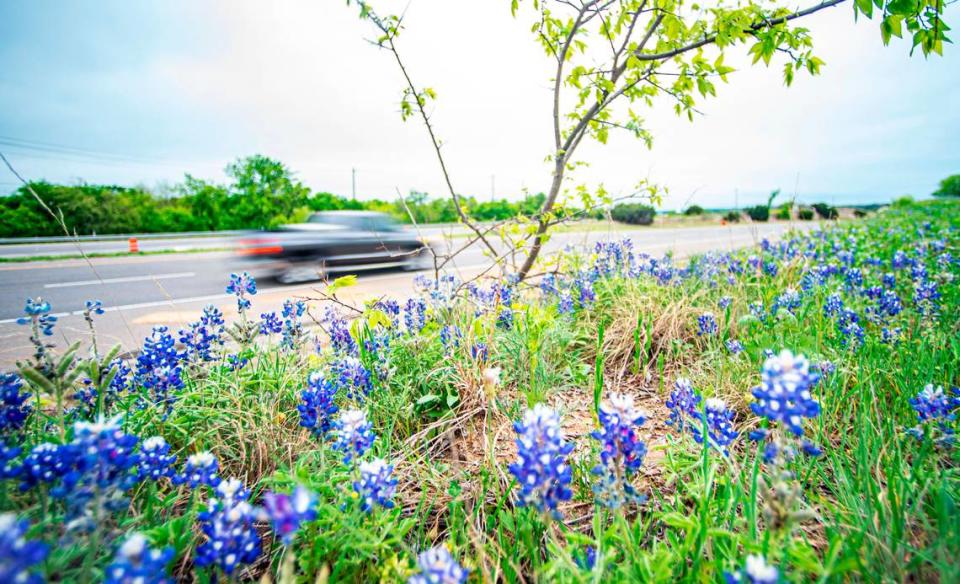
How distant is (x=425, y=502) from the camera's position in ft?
5.56

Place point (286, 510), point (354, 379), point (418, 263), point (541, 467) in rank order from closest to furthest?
point (286, 510)
point (541, 467)
point (354, 379)
point (418, 263)

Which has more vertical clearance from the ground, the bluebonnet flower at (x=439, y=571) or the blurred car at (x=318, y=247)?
the blurred car at (x=318, y=247)

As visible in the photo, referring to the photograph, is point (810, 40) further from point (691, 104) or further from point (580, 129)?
point (580, 129)

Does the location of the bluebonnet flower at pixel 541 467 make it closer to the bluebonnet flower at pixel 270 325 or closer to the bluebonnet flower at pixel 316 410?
the bluebonnet flower at pixel 316 410

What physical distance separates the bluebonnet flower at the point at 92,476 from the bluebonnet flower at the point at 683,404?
5.85ft

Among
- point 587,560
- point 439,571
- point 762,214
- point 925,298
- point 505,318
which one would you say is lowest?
point 587,560

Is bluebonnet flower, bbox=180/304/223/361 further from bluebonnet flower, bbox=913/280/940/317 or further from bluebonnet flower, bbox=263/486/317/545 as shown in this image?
bluebonnet flower, bbox=913/280/940/317

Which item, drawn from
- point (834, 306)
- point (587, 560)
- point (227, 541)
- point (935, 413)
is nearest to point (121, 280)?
point (227, 541)

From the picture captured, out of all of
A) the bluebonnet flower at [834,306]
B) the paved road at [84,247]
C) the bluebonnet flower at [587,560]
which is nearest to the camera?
the bluebonnet flower at [587,560]

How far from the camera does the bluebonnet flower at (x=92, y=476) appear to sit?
94 centimetres

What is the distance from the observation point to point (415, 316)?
9.88ft

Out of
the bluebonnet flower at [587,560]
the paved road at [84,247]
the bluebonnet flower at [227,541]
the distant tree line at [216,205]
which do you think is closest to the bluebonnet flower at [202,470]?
the bluebonnet flower at [227,541]

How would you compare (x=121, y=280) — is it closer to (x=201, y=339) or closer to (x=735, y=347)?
(x=201, y=339)

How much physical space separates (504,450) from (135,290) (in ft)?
28.1
